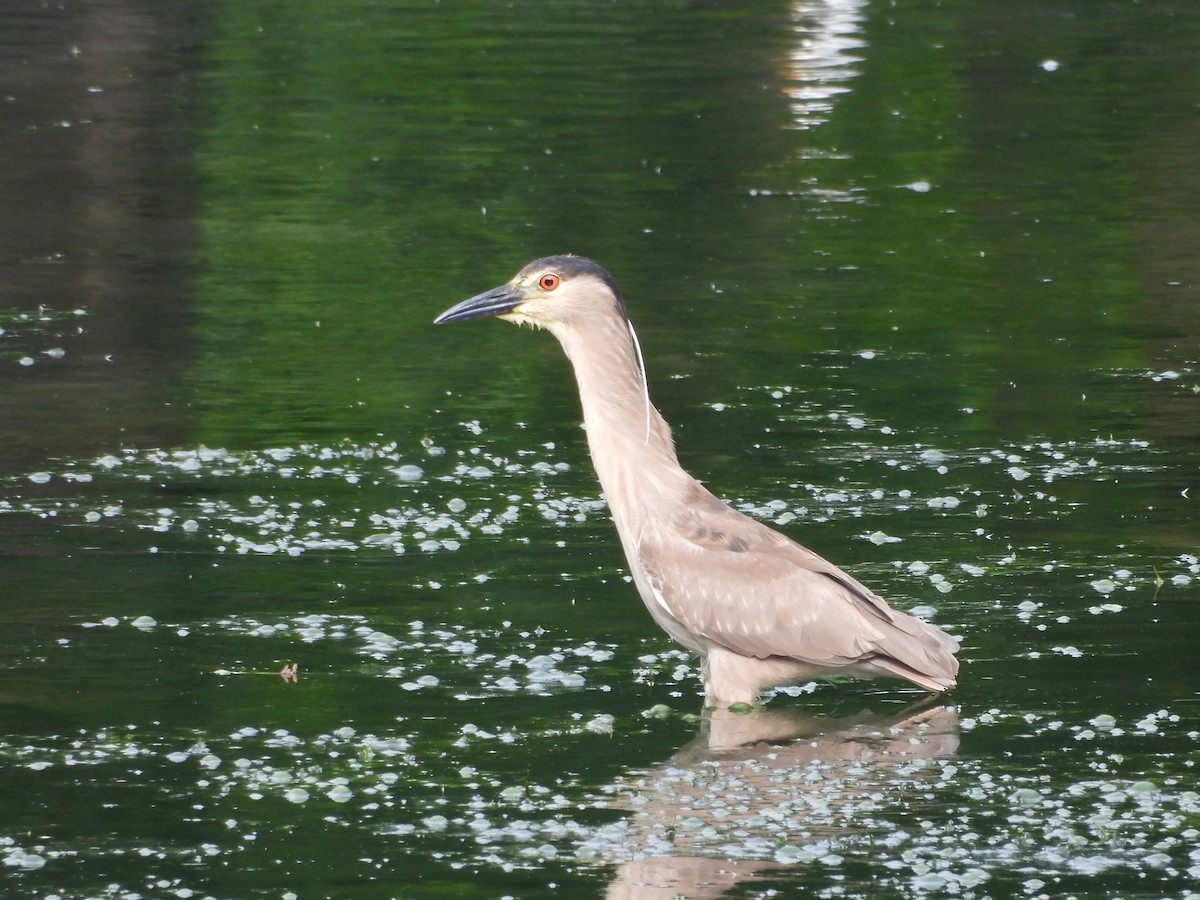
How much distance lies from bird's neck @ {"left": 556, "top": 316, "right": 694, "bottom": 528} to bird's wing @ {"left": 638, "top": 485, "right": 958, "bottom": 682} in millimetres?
146

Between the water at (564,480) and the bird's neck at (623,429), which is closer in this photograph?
the water at (564,480)

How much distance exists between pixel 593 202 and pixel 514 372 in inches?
192

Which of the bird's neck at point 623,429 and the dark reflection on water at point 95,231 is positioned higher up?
the bird's neck at point 623,429

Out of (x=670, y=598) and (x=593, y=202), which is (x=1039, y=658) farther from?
(x=593, y=202)

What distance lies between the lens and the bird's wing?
8023 mm

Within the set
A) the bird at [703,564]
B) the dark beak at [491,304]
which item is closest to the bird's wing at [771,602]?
the bird at [703,564]

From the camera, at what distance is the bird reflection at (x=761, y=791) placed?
663cm

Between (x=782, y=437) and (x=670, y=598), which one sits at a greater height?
(x=670, y=598)

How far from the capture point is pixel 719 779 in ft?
24.4

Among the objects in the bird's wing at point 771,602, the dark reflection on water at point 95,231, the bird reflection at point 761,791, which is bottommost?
the dark reflection on water at point 95,231

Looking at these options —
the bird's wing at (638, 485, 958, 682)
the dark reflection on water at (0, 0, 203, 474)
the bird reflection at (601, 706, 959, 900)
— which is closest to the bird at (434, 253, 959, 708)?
the bird's wing at (638, 485, 958, 682)

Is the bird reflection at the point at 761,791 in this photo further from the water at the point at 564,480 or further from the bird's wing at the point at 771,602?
the bird's wing at the point at 771,602

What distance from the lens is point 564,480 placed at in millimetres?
11031

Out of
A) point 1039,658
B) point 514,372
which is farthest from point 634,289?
point 1039,658
